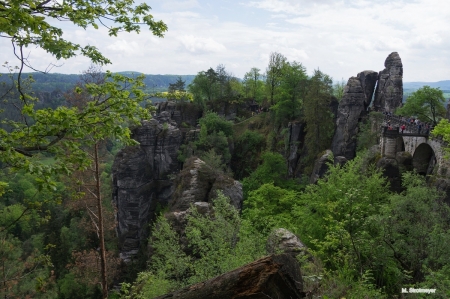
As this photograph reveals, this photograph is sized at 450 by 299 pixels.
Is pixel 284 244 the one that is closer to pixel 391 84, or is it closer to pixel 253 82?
pixel 391 84

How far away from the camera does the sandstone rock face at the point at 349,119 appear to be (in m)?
39.4

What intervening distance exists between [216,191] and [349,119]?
24.0 metres

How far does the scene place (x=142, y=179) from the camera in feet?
123

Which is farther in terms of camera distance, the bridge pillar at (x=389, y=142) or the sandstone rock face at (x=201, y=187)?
the bridge pillar at (x=389, y=142)

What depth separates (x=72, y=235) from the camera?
143 ft

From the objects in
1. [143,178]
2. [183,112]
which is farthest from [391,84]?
[143,178]

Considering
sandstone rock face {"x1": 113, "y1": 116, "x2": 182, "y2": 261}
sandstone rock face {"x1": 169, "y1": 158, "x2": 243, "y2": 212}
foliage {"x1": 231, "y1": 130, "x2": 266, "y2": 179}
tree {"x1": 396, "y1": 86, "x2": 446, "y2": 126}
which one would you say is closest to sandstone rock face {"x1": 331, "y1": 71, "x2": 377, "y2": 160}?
tree {"x1": 396, "y1": 86, "x2": 446, "y2": 126}

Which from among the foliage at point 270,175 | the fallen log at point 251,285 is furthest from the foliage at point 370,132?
the fallen log at point 251,285

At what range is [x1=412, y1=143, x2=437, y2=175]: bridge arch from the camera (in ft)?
102

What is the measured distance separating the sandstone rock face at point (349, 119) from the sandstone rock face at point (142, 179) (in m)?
19.6

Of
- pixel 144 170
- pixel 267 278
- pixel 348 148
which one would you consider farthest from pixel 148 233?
pixel 267 278

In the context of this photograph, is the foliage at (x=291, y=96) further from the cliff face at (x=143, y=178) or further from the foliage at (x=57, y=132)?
the foliage at (x=57, y=132)

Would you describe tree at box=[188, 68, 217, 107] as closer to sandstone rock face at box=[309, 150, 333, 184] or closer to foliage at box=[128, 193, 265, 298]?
sandstone rock face at box=[309, 150, 333, 184]

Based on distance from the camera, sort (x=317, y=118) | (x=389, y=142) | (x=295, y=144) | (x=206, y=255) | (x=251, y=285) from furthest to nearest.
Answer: (x=295, y=144) → (x=317, y=118) → (x=389, y=142) → (x=206, y=255) → (x=251, y=285)
